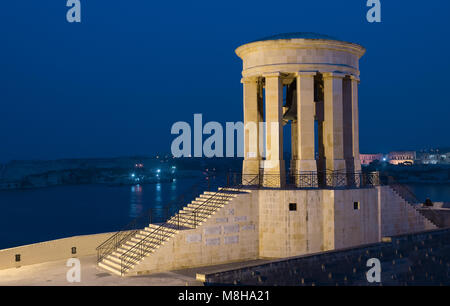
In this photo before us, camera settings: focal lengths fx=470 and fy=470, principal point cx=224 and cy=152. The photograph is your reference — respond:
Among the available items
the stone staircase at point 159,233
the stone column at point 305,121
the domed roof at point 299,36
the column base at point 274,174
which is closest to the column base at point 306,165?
the stone column at point 305,121

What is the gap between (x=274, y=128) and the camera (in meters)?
23.9

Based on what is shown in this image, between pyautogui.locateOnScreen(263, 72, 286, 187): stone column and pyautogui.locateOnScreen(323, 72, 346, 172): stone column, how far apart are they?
2553 mm

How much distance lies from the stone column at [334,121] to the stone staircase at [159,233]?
5.46m

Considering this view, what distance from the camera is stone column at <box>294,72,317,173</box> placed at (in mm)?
23688

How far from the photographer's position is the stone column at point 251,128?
1017 inches

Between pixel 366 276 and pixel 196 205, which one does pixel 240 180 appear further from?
pixel 366 276

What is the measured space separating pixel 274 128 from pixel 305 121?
1.59 m

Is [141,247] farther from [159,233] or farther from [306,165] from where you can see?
[306,165]

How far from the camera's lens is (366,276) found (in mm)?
16406

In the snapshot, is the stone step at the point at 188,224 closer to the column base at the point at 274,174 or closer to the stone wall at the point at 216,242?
the stone wall at the point at 216,242

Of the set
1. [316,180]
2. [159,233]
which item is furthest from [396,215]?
[159,233]

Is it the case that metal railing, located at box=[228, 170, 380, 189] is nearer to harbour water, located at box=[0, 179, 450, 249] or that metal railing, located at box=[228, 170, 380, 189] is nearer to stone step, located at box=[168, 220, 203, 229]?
stone step, located at box=[168, 220, 203, 229]
